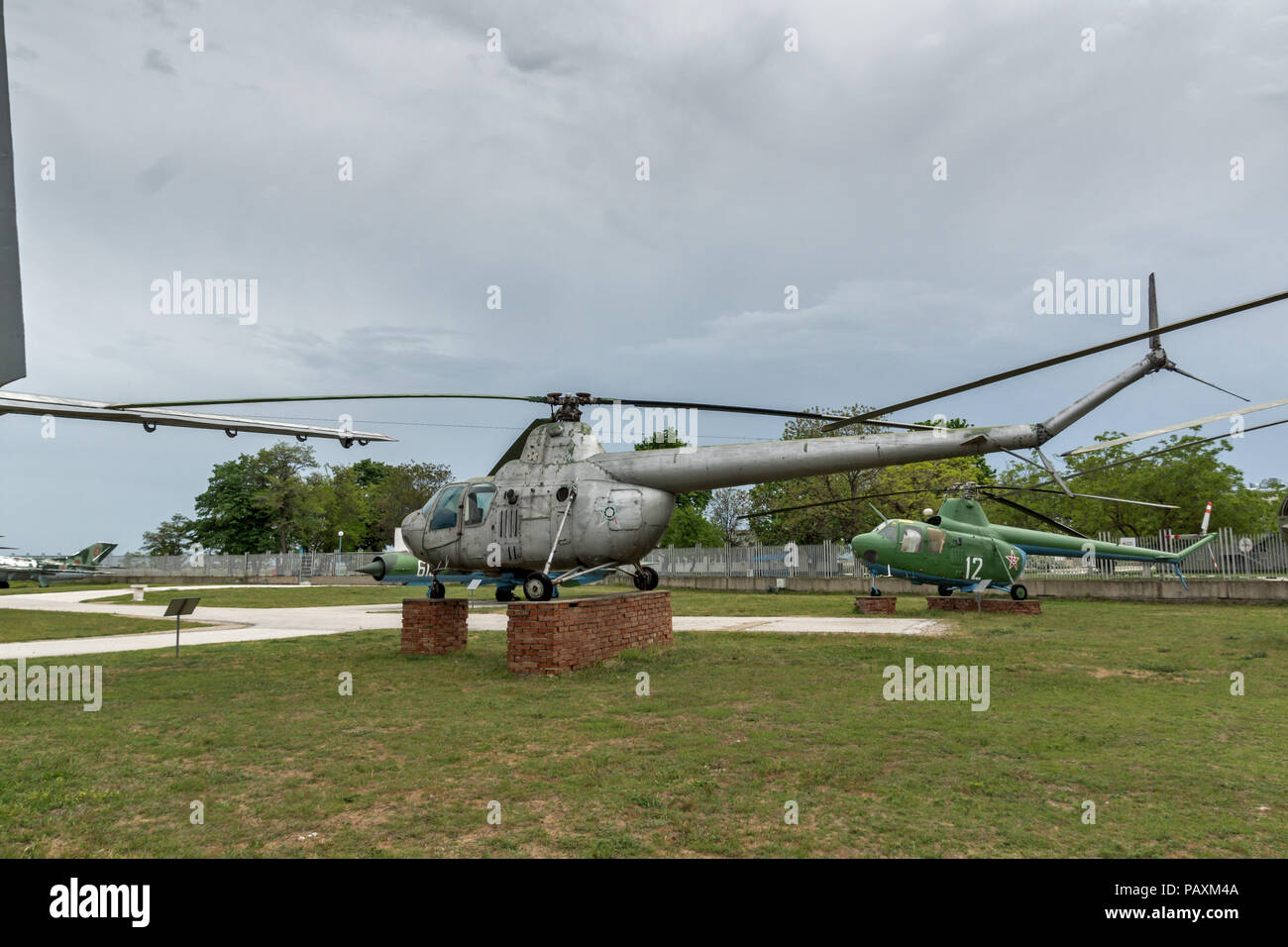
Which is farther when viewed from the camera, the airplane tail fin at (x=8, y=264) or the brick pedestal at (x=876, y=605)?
the brick pedestal at (x=876, y=605)

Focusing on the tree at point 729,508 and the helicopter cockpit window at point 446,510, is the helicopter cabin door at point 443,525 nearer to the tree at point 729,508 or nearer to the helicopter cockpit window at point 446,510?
the helicopter cockpit window at point 446,510

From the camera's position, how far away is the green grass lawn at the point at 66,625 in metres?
17.0

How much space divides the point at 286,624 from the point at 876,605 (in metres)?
16.7

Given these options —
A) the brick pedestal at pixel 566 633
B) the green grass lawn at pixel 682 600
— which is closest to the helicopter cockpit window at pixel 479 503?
the brick pedestal at pixel 566 633

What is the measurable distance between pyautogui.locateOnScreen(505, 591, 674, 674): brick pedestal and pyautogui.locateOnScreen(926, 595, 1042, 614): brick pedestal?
13.0m

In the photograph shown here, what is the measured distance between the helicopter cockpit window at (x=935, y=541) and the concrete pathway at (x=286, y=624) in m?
3.51

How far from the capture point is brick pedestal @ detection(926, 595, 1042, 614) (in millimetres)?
20578

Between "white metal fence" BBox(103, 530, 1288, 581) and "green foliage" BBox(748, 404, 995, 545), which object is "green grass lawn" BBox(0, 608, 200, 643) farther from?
"green foliage" BBox(748, 404, 995, 545)

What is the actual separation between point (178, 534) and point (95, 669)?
262ft

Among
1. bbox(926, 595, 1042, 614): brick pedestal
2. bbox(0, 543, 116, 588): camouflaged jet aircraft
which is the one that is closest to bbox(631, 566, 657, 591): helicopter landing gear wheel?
bbox(926, 595, 1042, 614): brick pedestal
